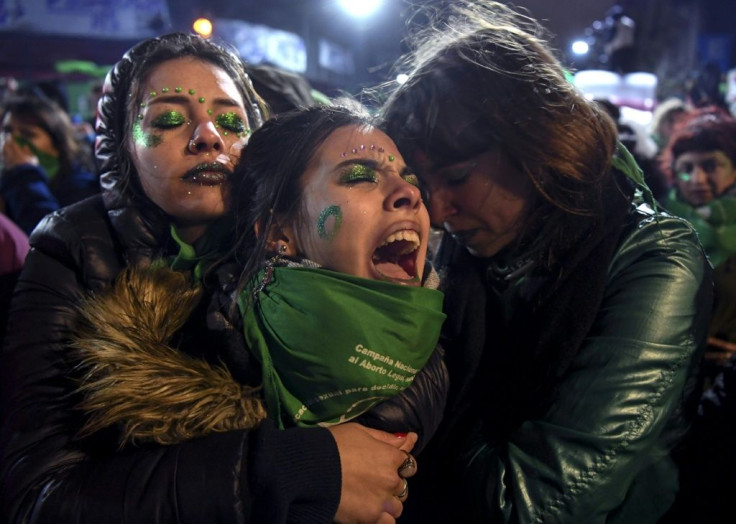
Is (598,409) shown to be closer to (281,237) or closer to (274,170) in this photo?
(281,237)

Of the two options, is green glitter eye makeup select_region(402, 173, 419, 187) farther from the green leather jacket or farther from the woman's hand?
the woman's hand

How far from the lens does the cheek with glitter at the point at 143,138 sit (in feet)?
5.89

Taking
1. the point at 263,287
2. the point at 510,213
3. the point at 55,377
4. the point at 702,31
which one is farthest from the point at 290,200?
the point at 702,31

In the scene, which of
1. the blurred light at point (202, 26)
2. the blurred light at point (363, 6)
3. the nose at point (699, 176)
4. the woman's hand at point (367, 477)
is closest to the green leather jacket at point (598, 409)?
the woman's hand at point (367, 477)

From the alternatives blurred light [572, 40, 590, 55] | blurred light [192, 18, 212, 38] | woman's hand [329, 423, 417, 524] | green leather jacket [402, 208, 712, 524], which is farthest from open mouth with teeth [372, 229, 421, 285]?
blurred light [572, 40, 590, 55]

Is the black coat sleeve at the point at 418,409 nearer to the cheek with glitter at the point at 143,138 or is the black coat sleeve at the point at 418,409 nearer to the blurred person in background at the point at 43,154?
the cheek with glitter at the point at 143,138

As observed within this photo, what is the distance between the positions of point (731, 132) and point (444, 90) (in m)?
3.52

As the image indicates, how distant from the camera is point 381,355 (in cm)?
147

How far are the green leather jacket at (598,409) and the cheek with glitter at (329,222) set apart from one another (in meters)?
0.57

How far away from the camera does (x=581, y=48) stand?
12.2 m

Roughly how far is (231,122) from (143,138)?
0.29 meters

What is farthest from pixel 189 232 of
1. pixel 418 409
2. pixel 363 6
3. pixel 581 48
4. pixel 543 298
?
pixel 581 48

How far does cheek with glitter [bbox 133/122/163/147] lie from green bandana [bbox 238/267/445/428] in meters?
0.65

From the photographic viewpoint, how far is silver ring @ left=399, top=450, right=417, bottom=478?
1.52 m
